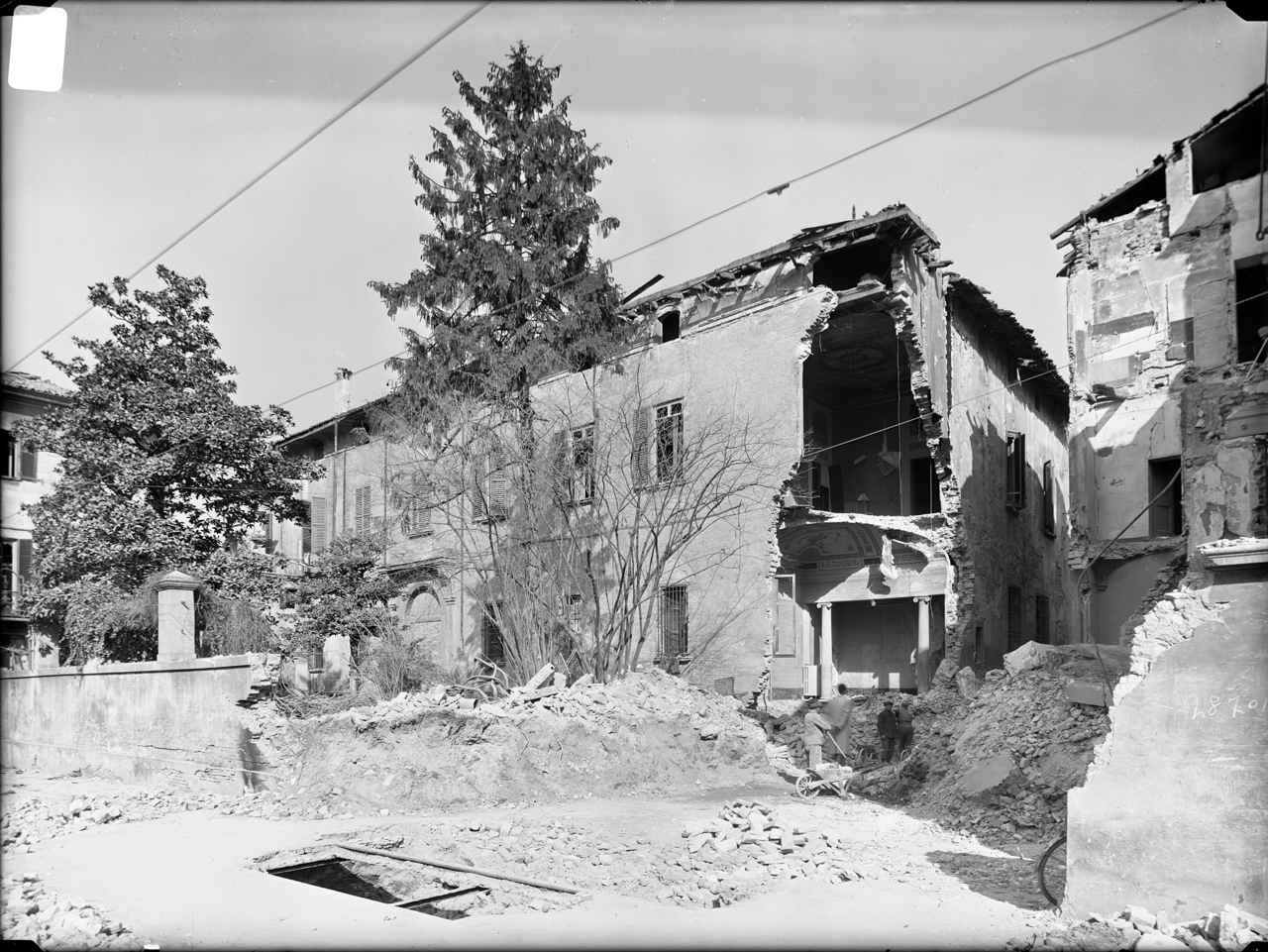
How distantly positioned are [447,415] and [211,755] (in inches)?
304

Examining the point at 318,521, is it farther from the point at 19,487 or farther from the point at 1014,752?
the point at 1014,752

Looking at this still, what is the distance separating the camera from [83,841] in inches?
464

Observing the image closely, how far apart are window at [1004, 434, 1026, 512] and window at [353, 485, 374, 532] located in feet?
58.1

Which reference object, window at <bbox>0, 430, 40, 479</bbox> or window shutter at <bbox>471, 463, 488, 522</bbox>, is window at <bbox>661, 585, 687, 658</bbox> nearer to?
window shutter at <bbox>471, 463, 488, 522</bbox>

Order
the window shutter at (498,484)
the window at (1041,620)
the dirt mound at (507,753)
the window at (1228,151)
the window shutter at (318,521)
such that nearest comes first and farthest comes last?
the dirt mound at (507,753), the window at (1228,151), the window shutter at (498,484), the window at (1041,620), the window shutter at (318,521)

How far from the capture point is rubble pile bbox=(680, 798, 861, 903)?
29.8 ft

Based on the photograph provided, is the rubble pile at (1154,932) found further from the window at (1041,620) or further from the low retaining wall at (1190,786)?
the window at (1041,620)

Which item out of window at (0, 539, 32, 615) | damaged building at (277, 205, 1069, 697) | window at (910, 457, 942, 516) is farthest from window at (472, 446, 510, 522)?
window at (0, 539, 32, 615)

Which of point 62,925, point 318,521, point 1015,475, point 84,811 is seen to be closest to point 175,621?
point 84,811

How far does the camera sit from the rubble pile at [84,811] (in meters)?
12.0

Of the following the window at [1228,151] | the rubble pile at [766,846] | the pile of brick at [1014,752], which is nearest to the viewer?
the rubble pile at [766,846]

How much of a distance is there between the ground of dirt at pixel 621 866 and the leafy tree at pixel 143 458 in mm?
10142

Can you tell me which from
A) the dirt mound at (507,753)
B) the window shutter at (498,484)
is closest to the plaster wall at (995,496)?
the dirt mound at (507,753)

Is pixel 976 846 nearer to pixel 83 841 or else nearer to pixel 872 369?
pixel 83 841
